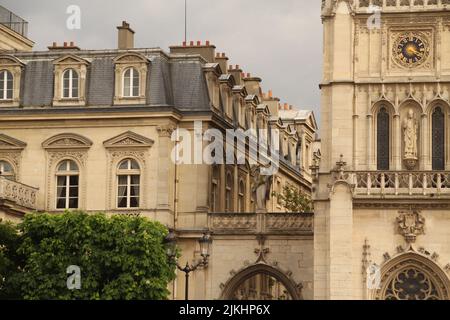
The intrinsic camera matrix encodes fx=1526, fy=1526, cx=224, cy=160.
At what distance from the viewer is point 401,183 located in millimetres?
61062

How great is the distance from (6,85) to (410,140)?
21.1 m

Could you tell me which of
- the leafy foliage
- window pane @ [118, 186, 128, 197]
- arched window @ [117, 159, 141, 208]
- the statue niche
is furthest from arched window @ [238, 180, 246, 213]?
the statue niche

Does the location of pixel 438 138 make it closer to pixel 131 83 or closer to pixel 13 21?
pixel 131 83

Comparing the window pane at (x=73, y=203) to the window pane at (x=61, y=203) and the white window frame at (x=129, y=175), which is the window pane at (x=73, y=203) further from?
the white window frame at (x=129, y=175)

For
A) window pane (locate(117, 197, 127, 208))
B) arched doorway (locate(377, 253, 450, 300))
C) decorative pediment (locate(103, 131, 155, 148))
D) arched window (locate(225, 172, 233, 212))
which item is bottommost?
arched doorway (locate(377, 253, 450, 300))

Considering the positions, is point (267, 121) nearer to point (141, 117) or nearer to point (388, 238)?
point (141, 117)

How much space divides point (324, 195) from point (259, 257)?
25.3 ft

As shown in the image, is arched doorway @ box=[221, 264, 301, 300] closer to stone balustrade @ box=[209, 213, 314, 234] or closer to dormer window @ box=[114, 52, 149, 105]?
stone balustrade @ box=[209, 213, 314, 234]

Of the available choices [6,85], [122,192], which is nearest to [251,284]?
[122,192]

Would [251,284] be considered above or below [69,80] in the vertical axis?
below

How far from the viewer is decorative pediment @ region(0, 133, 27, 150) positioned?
2820 inches

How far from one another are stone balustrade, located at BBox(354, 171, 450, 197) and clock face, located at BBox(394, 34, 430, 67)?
195 inches

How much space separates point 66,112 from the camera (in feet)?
234
